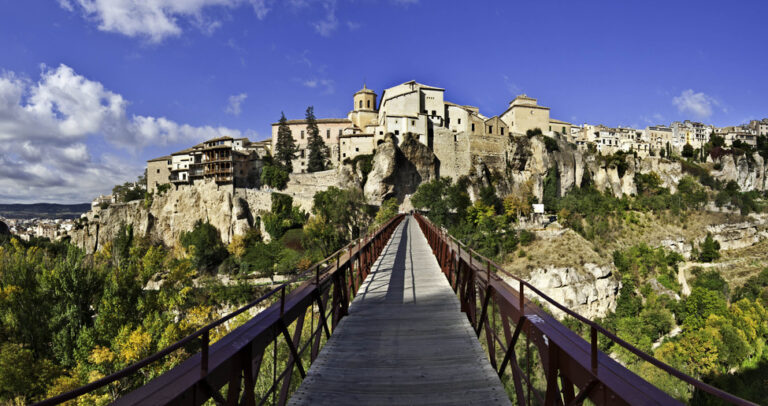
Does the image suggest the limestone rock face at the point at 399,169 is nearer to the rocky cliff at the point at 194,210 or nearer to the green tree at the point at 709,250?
the rocky cliff at the point at 194,210

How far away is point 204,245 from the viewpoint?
138 feet

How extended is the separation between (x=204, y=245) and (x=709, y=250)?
67641 mm

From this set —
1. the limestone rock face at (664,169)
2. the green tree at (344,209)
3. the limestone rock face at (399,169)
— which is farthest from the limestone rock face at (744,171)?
the green tree at (344,209)

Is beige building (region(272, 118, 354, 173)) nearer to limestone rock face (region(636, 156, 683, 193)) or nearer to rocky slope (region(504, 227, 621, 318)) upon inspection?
rocky slope (region(504, 227, 621, 318))

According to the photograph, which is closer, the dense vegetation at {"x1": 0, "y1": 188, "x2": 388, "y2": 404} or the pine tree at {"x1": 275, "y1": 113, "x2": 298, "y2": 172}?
the dense vegetation at {"x1": 0, "y1": 188, "x2": 388, "y2": 404}

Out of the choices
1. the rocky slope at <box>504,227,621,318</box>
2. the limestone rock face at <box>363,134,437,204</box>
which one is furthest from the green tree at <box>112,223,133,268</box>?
the rocky slope at <box>504,227,621,318</box>

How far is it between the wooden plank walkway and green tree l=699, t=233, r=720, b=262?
193 feet

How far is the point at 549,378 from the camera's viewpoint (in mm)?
2486

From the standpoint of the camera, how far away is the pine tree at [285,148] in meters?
A: 53.2

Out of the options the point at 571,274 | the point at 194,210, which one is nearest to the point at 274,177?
the point at 194,210

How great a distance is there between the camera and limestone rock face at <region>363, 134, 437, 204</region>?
44.0 meters

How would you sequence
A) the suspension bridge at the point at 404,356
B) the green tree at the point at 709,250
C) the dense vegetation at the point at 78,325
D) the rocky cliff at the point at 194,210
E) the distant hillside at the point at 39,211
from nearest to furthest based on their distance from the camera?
1. the suspension bridge at the point at 404,356
2. the dense vegetation at the point at 78,325
3. the rocky cliff at the point at 194,210
4. the green tree at the point at 709,250
5. the distant hillside at the point at 39,211

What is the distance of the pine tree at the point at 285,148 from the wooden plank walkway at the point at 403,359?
4888cm

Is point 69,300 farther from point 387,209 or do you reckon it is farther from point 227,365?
point 387,209
